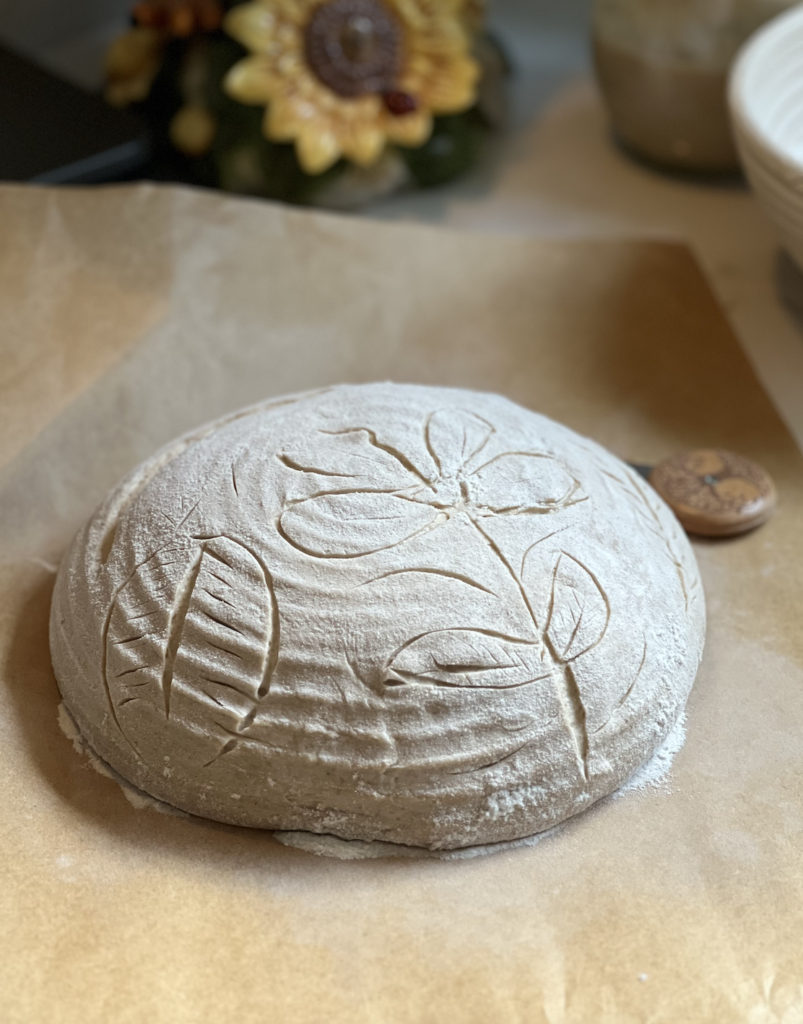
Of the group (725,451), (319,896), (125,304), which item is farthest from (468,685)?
(125,304)

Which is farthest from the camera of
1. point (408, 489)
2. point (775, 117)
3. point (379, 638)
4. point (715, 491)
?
point (775, 117)

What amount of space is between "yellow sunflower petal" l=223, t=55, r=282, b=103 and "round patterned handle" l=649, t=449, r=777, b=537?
89 centimetres

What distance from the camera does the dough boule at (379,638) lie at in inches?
36.8

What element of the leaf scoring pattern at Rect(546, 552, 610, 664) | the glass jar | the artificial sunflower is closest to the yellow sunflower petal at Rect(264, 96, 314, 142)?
the artificial sunflower

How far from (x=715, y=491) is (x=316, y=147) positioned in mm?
869

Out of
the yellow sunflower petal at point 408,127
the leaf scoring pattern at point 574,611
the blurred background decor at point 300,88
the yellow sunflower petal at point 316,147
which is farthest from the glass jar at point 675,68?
the leaf scoring pattern at point 574,611

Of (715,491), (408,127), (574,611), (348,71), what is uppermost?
(348,71)

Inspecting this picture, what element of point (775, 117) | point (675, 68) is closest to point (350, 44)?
point (675, 68)

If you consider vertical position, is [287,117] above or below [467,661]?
above

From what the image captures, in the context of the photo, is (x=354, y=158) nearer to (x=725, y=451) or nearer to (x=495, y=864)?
(x=725, y=451)

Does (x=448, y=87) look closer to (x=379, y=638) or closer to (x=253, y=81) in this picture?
(x=253, y=81)

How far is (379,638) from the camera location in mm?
937

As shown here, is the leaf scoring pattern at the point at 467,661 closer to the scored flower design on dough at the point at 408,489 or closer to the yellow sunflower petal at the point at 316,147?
the scored flower design on dough at the point at 408,489

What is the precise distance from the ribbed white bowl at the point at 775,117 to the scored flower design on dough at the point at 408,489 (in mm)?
595
